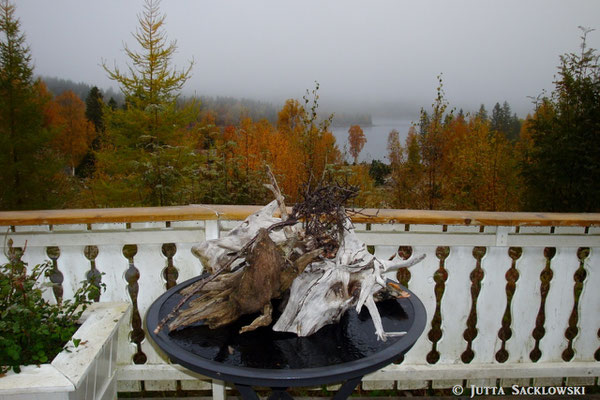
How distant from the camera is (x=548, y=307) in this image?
2.11m

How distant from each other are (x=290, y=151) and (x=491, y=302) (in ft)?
15.6

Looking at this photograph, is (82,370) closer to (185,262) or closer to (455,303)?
(185,262)

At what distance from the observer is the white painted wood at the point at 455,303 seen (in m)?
2.04

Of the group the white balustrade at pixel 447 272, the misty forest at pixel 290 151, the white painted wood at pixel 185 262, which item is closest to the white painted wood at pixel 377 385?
the white balustrade at pixel 447 272

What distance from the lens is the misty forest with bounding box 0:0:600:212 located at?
4648 millimetres

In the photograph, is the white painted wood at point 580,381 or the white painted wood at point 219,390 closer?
the white painted wood at point 219,390

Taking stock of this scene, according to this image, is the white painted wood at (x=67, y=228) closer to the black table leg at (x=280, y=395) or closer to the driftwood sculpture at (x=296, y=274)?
the driftwood sculpture at (x=296, y=274)

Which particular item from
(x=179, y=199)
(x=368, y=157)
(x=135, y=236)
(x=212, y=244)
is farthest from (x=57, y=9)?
(x=212, y=244)

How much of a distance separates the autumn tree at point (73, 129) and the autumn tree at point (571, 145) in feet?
70.7

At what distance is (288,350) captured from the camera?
1.13 m

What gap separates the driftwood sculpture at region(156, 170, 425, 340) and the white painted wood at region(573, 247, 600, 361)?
142 cm

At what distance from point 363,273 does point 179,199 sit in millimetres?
4520

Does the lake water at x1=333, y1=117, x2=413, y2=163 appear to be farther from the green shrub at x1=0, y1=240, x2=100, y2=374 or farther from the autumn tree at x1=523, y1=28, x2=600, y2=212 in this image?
the green shrub at x1=0, y1=240, x2=100, y2=374

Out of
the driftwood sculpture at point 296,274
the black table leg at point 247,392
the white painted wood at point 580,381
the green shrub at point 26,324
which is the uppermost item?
the driftwood sculpture at point 296,274
